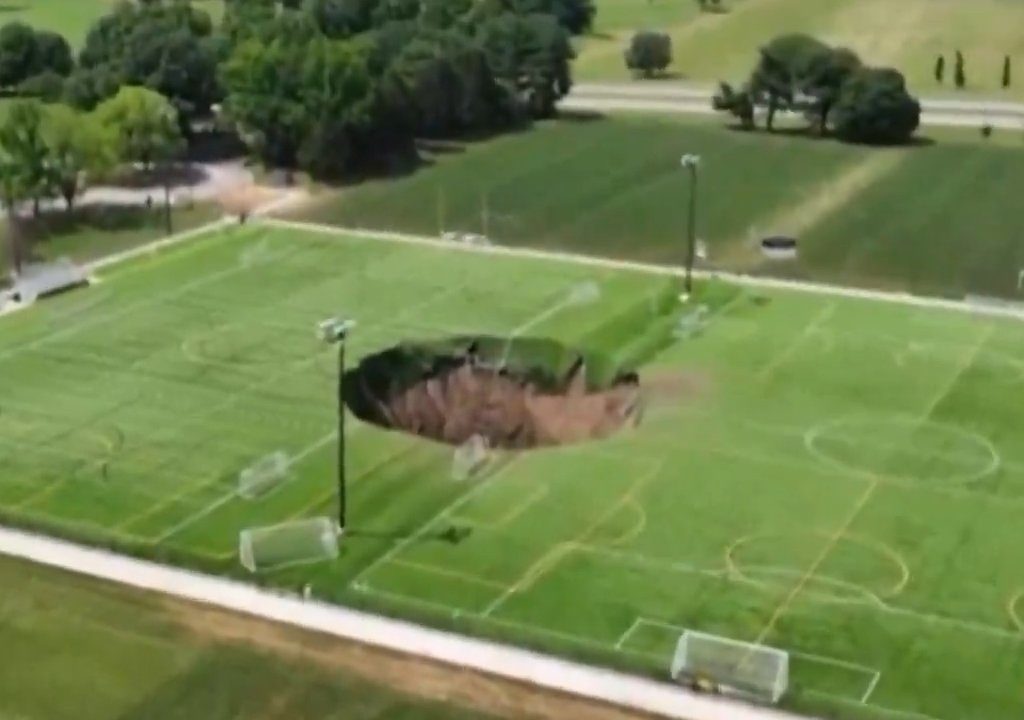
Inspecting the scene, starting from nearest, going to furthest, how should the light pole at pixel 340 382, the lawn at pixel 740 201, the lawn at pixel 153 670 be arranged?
the lawn at pixel 153 670, the light pole at pixel 340 382, the lawn at pixel 740 201

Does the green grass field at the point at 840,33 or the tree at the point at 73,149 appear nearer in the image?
the tree at the point at 73,149

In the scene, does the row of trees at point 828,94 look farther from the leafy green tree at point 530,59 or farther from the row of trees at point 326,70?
the row of trees at point 326,70

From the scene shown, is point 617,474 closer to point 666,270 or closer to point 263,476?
point 263,476

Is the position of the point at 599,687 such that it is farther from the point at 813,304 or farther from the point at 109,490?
the point at 813,304

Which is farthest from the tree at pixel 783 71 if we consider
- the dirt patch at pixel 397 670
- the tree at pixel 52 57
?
the dirt patch at pixel 397 670

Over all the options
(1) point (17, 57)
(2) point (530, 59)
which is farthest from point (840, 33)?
(1) point (17, 57)

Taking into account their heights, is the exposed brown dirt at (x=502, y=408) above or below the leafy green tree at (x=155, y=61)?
below
